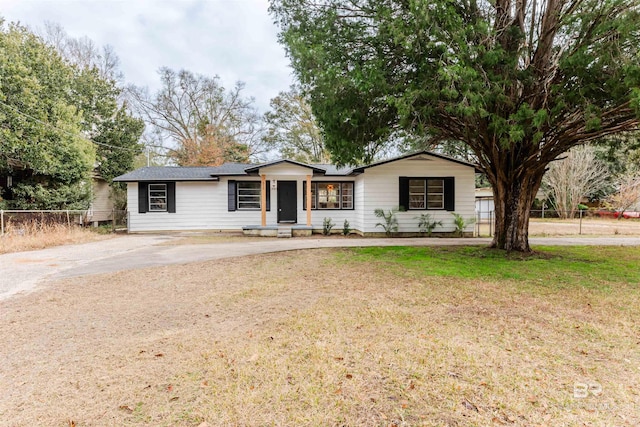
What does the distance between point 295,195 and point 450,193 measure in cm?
639

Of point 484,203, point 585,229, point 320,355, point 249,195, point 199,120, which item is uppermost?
point 199,120

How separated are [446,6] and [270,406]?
6.12 meters

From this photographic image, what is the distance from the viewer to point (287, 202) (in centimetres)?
1434

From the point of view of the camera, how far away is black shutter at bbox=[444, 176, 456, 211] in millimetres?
12969

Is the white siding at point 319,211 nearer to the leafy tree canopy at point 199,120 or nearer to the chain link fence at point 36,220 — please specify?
the chain link fence at point 36,220

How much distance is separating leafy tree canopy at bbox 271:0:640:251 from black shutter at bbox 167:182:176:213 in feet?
29.7

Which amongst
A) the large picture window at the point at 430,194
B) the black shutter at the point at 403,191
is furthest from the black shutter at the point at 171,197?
the large picture window at the point at 430,194

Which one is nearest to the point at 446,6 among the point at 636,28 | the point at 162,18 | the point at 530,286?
the point at 636,28

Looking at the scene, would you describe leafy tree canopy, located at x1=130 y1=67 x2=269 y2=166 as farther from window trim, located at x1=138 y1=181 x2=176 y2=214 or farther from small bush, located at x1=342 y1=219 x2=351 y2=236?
small bush, located at x1=342 y1=219 x2=351 y2=236

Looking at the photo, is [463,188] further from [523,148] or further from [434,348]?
[434,348]

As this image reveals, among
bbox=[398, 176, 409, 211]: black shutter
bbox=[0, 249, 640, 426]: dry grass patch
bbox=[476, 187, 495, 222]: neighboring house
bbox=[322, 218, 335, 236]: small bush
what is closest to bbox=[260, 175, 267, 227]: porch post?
bbox=[322, 218, 335, 236]: small bush

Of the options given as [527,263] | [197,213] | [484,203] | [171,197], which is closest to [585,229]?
[484,203]

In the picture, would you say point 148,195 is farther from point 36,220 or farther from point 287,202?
point 287,202

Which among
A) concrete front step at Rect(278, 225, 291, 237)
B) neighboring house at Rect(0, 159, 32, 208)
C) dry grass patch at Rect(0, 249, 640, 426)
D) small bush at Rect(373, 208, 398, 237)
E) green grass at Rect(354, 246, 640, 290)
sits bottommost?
dry grass patch at Rect(0, 249, 640, 426)
